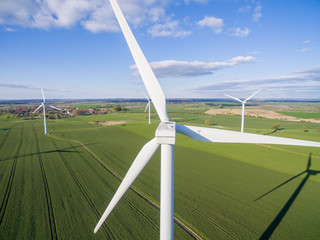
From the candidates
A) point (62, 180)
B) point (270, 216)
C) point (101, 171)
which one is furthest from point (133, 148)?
point (270, 216)

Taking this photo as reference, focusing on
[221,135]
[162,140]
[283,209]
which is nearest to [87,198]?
[162,140]

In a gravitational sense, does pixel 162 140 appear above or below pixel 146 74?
below

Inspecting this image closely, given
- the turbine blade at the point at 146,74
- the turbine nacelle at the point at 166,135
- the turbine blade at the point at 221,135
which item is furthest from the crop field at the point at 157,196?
the turbine blade at the point at 146,74

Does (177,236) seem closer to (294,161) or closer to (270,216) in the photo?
(270,216)

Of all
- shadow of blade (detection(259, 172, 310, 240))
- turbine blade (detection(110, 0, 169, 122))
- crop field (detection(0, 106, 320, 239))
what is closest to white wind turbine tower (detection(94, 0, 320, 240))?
turbine blade (detection(110, 0, 169, 122))

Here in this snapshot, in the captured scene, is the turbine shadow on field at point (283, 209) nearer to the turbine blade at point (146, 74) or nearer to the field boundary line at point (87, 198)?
the field boundary line at point (87, 198)

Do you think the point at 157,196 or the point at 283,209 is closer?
the point at 283,209

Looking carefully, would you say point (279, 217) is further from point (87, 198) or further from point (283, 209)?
point (87, 198)
